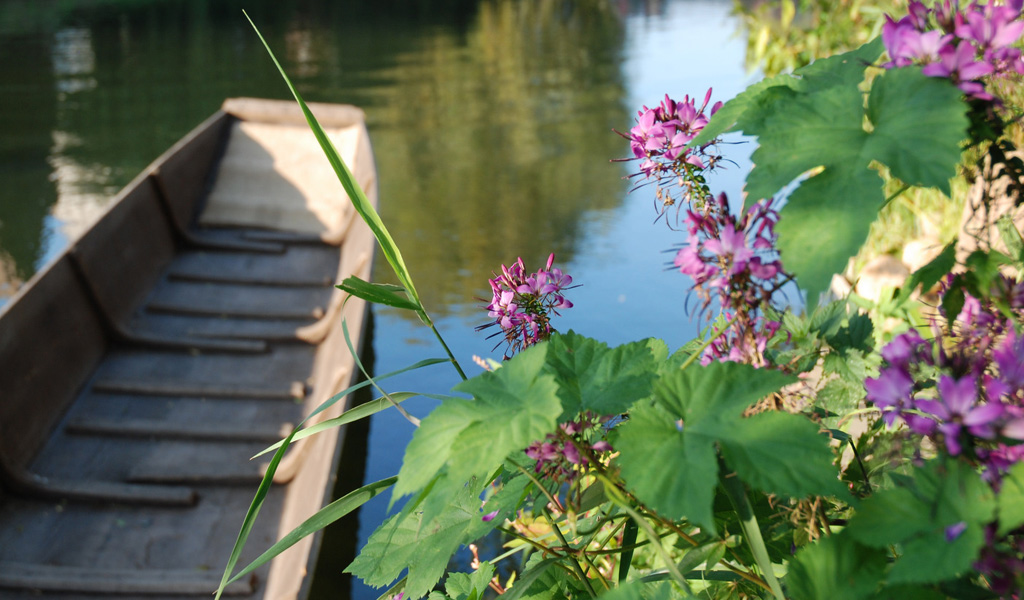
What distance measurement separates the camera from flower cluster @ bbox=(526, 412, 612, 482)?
0.54 m

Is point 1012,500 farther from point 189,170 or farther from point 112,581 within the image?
point 189,170

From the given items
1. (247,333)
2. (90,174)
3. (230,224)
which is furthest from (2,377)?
(90,174)

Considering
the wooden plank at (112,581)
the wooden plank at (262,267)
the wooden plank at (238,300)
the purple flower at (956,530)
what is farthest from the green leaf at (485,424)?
the wooden plank at (262,267)

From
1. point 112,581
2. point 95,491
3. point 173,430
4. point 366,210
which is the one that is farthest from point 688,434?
point 173,430

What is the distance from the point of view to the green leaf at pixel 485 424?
452mm

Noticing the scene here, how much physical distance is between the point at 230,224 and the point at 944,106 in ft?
15.6

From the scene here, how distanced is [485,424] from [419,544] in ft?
0.78

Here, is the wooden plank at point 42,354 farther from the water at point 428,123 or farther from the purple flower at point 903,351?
the purple flower at point 903,351

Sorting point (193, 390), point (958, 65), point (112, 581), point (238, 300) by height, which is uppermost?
point (958, 65)

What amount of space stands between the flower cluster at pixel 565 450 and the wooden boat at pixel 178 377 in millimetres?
706

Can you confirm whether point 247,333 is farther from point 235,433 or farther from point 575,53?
point 575,53

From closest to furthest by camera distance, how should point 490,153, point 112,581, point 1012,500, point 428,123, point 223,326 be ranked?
point 1012,500 < point 112,581 < point 223,326 < point 490,153 < point 428,123

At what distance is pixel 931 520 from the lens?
0.39 metres

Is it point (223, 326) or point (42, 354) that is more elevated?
point (42, 354)
